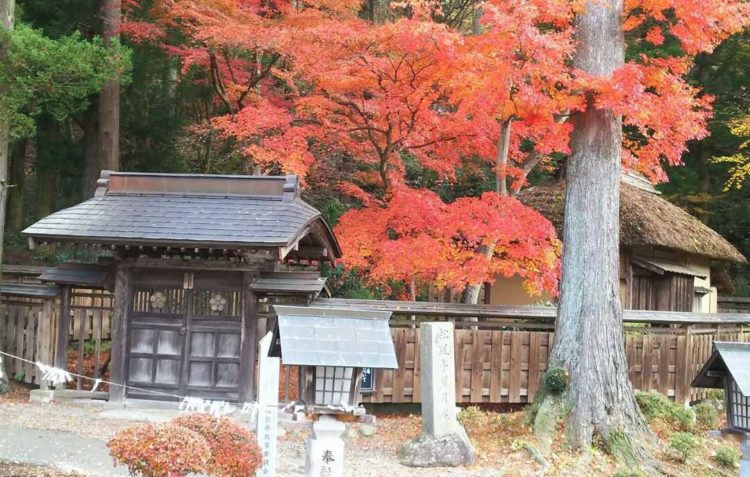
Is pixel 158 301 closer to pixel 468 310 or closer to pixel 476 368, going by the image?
pixel 468 310

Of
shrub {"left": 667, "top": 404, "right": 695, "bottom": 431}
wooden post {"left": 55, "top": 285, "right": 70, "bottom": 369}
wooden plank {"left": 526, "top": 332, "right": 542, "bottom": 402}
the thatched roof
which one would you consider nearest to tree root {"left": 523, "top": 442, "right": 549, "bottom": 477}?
wooden plank {"left": 526, "top": 332, "right": 542, "bottom": 402}

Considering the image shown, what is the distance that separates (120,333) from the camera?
12.3 metres

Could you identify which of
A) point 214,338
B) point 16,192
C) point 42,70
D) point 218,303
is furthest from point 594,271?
point 16,192

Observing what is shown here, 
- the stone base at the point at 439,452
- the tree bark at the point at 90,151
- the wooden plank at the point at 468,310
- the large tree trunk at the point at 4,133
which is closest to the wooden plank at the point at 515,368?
the wooden plank at the point at 468,310

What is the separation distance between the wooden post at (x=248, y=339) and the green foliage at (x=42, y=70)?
464 cm

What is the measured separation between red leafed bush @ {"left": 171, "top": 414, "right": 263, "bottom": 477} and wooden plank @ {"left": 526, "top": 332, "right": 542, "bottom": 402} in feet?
24.8

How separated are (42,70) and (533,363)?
10092 millimetres

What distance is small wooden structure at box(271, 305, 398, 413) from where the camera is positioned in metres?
7.12

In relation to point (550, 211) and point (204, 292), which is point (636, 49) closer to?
point (550, 211)

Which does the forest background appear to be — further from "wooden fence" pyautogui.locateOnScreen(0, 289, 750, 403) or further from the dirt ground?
the dirt ground

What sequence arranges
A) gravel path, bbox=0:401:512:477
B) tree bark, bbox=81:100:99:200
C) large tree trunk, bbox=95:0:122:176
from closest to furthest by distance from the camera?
gravel path, bbox=0:401:512:477, large tree trunk, bbox=95:0:122:176, tree bark, bbox=81:100:99:200

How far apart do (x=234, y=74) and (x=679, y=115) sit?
36.9ft

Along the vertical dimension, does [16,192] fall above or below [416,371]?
above

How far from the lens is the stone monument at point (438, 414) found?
996 centimetres
